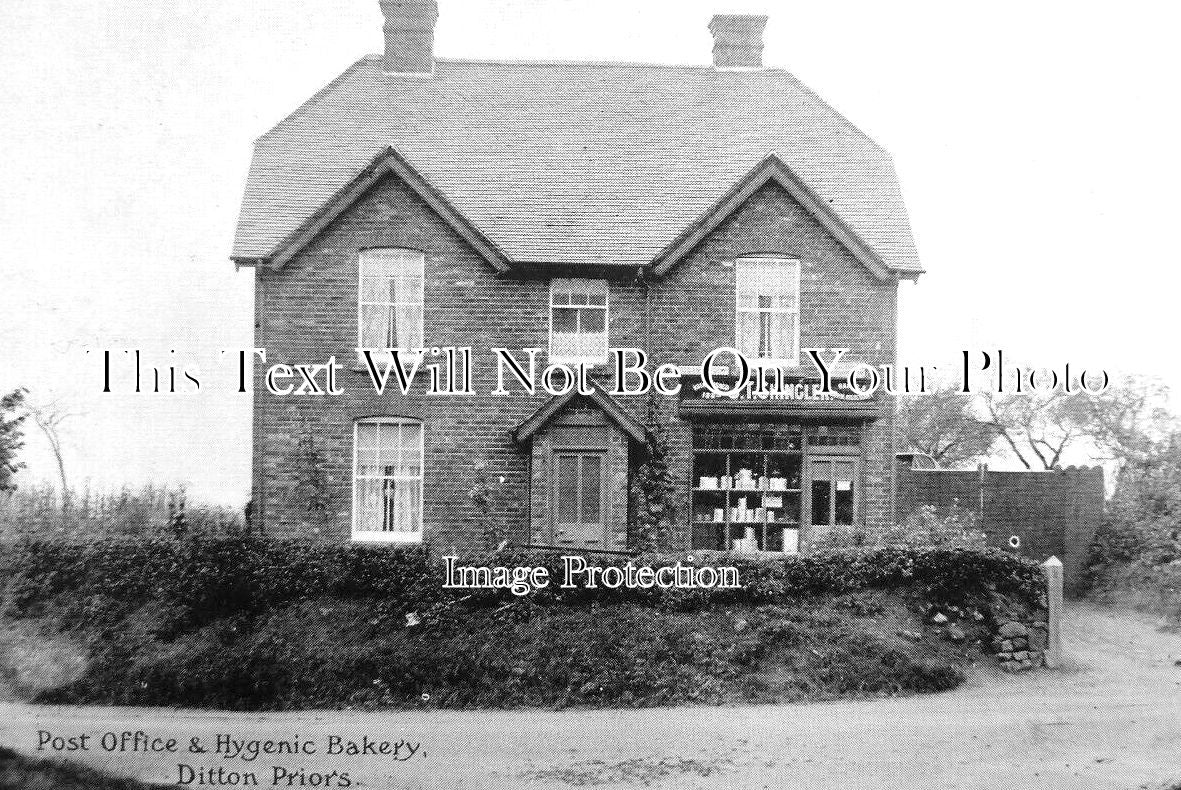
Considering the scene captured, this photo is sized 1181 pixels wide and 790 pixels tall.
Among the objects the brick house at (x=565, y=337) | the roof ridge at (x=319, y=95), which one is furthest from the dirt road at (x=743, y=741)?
the roof ridge at (x=319, y=95)

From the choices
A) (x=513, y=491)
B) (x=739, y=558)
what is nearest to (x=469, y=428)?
(x=513, y=491)

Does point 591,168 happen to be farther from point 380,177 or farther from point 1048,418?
point 1048,418

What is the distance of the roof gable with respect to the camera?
15.5 m

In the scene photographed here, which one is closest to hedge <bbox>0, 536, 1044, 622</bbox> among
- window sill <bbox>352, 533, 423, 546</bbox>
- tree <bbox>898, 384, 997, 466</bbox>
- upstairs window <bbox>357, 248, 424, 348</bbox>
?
window sill <bbox>352, 533, 423, 546</bbox>

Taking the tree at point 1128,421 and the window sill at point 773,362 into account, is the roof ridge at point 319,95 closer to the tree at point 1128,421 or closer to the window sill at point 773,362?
the window sill at point 773,362

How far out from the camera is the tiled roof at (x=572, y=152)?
1612cm

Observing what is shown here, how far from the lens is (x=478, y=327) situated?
1583 cm

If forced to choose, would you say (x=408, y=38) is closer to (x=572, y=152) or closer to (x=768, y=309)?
(x=572, y=152)

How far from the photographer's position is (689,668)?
11.2m

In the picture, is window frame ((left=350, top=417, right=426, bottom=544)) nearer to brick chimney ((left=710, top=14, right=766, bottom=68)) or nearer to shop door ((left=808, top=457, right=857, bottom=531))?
shop door ((left=808, top=457, right=857, bottom=531))

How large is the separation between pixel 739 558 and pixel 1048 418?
895 cm

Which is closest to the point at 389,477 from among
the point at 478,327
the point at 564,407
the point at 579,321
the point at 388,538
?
the point at 388,538

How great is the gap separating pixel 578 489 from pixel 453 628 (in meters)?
4.43

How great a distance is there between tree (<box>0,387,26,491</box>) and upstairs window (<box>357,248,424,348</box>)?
5.92m
